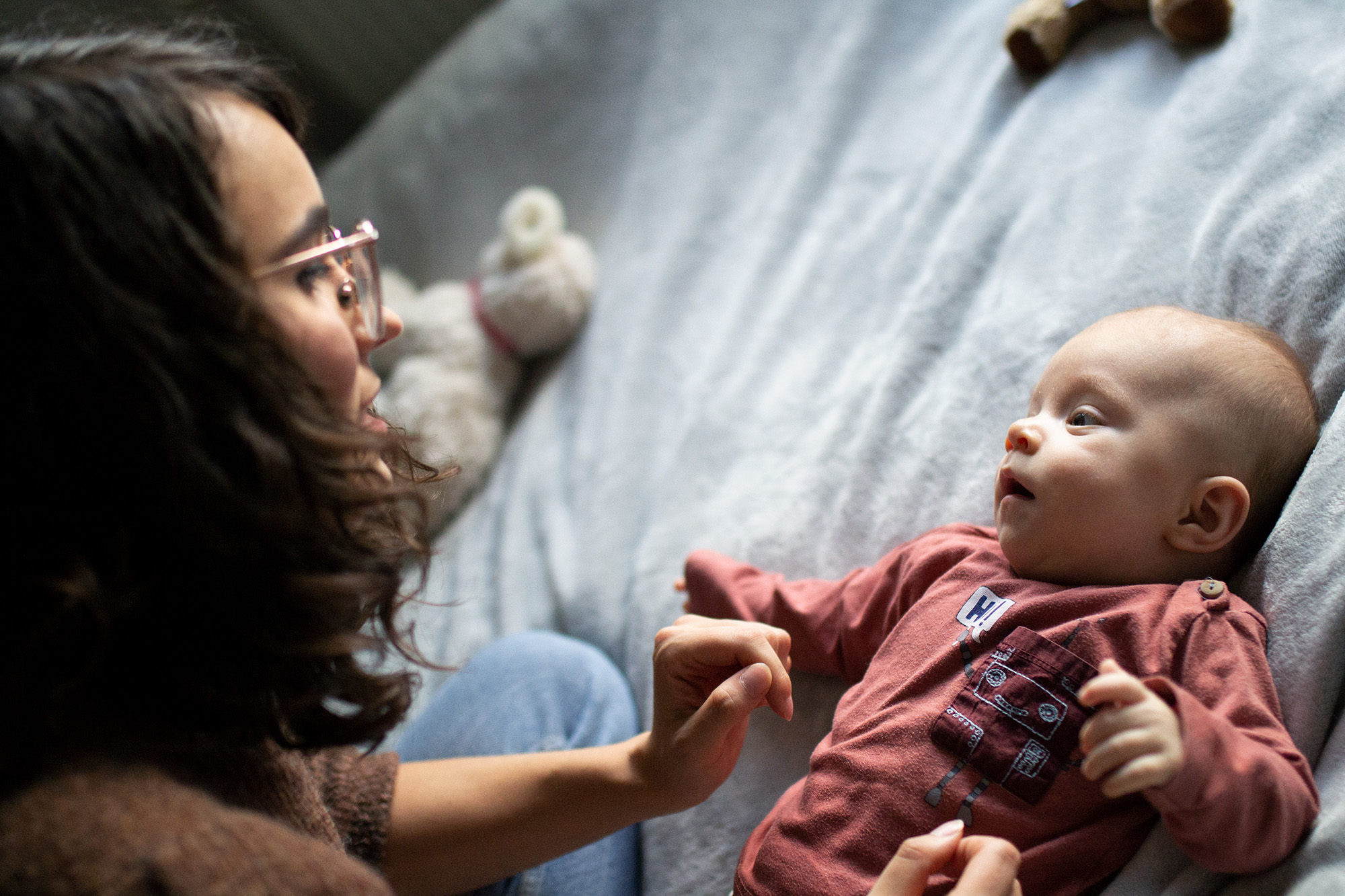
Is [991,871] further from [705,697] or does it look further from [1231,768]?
[705,697]

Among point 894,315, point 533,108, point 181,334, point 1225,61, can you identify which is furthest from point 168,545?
point 533,108

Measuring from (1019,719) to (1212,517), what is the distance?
220mm

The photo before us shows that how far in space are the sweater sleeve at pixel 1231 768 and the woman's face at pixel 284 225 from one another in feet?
1.97

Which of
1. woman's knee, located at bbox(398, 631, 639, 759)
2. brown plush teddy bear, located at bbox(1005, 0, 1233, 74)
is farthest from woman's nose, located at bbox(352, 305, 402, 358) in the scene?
brown plush teddy bear, located at bbox(1005, 0, 1233, 74)

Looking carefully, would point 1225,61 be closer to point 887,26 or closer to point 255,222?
point 887,26

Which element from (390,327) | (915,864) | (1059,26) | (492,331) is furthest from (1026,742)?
(492,331)

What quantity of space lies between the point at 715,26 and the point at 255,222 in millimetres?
1024

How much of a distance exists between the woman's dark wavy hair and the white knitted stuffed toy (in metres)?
0.68

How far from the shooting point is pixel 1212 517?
0.70 meters

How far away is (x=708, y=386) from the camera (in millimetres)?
1194

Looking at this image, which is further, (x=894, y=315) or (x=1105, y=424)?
(x=894, y=315)

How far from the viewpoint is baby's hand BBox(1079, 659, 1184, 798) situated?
53 centimetres

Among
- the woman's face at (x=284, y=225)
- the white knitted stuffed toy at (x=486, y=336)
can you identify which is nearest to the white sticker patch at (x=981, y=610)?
the woman's face at (x=284, y=225)

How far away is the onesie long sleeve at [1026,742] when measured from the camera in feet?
1.90
